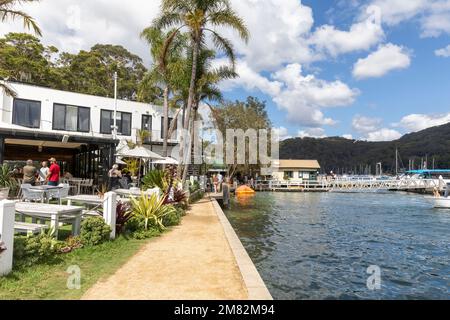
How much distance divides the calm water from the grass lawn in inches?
122

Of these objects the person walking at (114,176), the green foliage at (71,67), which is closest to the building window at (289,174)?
the green foliage at (71,67)

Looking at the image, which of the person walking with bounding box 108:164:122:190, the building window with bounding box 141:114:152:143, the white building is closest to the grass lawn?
the person walking with bounding box 108:164:122:190

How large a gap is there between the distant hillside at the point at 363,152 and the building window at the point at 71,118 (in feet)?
302

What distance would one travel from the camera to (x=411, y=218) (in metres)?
21.2

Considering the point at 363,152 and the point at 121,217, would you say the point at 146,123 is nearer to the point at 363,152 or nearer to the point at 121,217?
the point at 121,217

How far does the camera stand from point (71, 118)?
27125 millimetres

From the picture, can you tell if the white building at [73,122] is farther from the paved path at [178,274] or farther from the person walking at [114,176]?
the paved path at [178,274]

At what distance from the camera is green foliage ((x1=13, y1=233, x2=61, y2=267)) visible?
594cm

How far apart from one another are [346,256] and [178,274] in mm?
6287

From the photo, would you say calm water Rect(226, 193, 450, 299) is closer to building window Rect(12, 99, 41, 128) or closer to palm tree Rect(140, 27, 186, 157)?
palm tree Rect(140, 27, 186, 157)

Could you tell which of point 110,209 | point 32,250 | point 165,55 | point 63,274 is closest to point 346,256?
point 110,209

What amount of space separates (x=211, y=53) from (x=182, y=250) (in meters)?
16.5

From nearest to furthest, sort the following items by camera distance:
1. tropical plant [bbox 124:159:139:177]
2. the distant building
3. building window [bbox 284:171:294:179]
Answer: tropical plant [bbox 124:159:139:177] → the distant building → building window [bbox 284:171:294:179]
